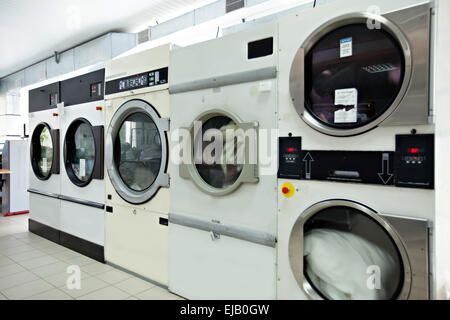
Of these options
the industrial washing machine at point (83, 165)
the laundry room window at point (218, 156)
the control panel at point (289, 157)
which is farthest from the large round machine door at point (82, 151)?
the control panel at point (289, 157)

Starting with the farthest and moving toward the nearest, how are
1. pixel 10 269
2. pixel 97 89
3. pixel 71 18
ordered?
pixel 71 18, pixel 97 89, pixel 10 269

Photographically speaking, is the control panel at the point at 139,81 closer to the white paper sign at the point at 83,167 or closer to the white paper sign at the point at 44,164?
the white paper sign at the point at 83,167

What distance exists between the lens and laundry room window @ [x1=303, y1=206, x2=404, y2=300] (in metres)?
1.54

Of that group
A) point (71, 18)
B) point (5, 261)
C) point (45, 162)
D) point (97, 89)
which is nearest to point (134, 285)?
point (5, 261)

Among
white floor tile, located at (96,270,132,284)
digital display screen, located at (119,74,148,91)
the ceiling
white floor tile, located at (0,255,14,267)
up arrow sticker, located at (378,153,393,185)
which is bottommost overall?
white floor tile, located at (0,255,14,267)

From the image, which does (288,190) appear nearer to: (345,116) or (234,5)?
(345,116)

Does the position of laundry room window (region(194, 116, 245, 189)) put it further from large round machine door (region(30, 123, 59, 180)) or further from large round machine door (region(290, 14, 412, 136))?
large round machine door (region(30, 123, 59, 180))

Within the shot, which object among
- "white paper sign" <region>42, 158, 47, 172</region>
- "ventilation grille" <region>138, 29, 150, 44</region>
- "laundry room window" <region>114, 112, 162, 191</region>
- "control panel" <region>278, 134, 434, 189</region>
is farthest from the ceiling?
"control panel" <region>278, 134, 434, 189</region>

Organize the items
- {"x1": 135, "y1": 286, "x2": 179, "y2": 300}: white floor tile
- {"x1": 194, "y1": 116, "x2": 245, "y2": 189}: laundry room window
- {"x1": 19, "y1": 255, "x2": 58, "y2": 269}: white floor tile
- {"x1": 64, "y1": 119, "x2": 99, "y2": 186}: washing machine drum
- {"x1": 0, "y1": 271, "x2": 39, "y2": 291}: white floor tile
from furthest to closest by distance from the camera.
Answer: {"x1": 64, "y1": 119, "x2": 99, "y2": 186}: washing machine drum, {"x1": 19, "y1": 255, "x2": 58, "y2": 269}: white floor tile, {"x1": 0, "y1": 271, "x2": 39, "y2": 291}: white floor tile, {"x1": 135, "y1": 286, "x2": 179, "y2": 300}: white floor tile, {"x1": 194, "y1": 116, "x2": 245, "y2": 189}: laundry room window

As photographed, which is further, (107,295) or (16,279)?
(16,279)

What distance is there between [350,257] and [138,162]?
7.14ft

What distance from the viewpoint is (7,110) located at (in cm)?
711

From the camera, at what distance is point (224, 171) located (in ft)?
7.41

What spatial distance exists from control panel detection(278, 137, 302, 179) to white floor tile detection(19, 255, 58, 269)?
2957mm
